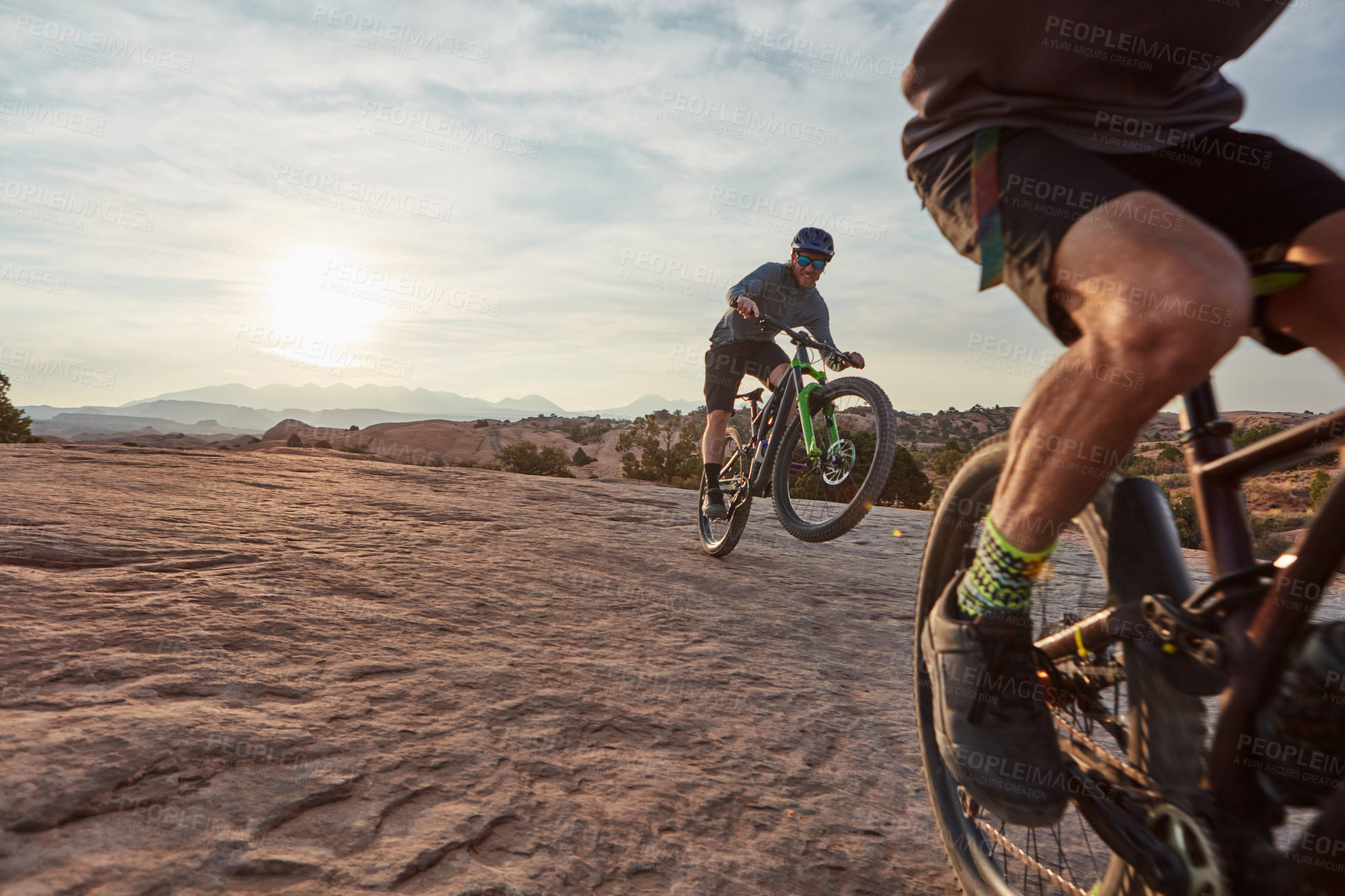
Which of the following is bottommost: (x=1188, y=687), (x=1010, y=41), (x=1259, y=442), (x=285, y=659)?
(x=285, y=659)

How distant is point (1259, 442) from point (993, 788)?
0.71 m

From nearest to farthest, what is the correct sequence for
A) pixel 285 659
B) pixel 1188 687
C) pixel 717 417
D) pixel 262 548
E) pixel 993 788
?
pixel 1188 687 → pixel 993 788 → pixel 285 659 → pixel 262 548 → pixel 717 417

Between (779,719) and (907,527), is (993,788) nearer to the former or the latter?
(779,719)

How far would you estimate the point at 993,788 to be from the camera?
1.25m

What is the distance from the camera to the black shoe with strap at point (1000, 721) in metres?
1.22

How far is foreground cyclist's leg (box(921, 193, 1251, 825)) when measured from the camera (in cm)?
105

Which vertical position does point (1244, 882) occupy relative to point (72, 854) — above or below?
above

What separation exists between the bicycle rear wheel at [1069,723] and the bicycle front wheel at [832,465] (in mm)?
2754

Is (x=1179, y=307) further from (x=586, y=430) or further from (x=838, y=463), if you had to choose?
(x=586, y=430)

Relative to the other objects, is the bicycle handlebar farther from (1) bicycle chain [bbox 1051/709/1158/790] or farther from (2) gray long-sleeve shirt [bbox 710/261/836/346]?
(1) bicycle chain [bbox 1051/709/1158/790]

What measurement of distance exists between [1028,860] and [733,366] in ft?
15.6

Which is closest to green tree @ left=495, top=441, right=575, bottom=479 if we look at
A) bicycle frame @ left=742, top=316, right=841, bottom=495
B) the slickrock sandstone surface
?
bicycle frame @ left=742, top=316, right=841, bottom=495

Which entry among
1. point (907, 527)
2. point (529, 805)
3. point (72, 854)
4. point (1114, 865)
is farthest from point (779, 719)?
point (907, 527)

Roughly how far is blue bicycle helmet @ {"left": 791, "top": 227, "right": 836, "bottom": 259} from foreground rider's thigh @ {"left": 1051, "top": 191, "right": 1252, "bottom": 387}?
4.46 m
